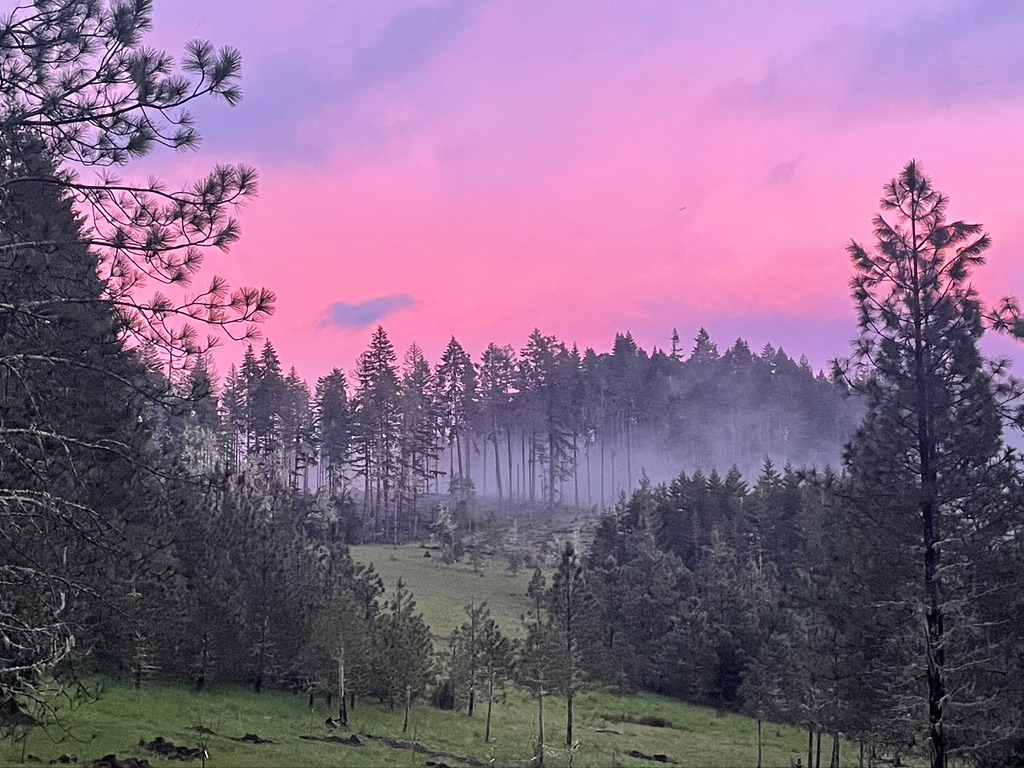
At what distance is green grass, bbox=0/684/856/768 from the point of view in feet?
75.7

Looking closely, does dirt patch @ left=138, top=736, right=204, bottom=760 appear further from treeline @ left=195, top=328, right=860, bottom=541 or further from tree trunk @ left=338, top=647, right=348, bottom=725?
treeline @ left=195, top=328, right=860, bottom=541

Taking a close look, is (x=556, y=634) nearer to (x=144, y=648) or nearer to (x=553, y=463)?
(x=144, y=648)

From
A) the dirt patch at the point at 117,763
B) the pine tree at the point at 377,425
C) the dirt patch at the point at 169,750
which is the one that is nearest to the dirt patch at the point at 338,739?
the dirt patch at the point at 169,750

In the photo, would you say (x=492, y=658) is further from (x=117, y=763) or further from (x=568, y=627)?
(x=117, y=763)

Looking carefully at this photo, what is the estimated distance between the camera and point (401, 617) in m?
36.2

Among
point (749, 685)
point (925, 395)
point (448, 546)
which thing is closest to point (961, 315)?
point (925, 395)

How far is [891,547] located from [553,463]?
8220 centimetres

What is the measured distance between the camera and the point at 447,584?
64.0 metres

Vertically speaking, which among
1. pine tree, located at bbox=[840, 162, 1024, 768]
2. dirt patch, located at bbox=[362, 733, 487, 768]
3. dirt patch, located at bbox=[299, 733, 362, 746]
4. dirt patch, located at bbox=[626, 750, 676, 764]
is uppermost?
pine tree, located at bbox=[840, 162, 1024, 768]

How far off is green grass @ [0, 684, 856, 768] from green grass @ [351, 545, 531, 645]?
28.9ft

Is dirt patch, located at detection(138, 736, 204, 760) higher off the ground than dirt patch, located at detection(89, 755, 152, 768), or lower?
lower

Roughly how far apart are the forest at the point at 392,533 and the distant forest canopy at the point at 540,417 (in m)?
0.97

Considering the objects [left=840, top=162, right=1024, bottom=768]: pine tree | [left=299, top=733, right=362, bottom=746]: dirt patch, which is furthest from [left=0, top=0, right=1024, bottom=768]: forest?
[left=299, top=733, right=362, bottom=746]: dirt patch

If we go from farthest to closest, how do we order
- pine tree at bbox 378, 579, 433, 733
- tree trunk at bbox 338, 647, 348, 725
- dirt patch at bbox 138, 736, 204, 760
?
pine tree at bbox 378, 579, 433, 733 → tree trunk at bbox 338, 647, 348, 725 → dirt patch at bbox 138, 736, 204, 760
